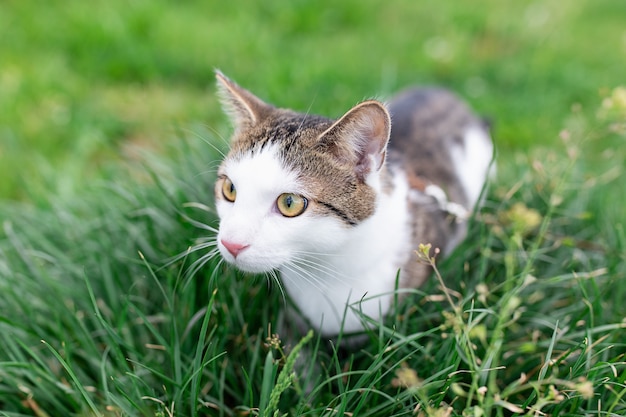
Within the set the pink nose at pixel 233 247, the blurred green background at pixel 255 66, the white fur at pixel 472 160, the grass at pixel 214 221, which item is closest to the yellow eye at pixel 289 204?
the pink nose at pixel 233 247

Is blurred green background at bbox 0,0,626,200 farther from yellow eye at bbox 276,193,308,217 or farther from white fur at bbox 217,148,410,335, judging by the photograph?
yellow eye at bbox 276,193,308,217

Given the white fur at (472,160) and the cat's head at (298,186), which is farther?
the white fur at (472,160)

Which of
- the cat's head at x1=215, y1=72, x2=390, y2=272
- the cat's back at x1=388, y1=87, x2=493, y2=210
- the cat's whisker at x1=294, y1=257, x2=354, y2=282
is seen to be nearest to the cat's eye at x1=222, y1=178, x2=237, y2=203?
the cat's head at x1=215, y1=72, x2=390, y2=272

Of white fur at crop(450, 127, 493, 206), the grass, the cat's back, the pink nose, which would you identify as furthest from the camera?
white fur at crop(450, 127, 493, 206)

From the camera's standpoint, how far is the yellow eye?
1.77 meters

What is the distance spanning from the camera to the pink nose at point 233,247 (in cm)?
169

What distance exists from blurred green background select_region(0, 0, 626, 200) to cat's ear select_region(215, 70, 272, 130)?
3.71 feet

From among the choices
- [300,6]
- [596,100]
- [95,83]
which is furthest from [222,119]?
[596,100]

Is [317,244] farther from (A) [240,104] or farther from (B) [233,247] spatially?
(A) [240,104]

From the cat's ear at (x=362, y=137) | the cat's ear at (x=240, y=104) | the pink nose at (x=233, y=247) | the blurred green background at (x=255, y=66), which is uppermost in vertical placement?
the blurred green background at (x=255, y=66)

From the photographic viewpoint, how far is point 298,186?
1.77m

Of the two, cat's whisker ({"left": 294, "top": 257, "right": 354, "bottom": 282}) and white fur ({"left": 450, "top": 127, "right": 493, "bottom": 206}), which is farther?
white fur ({"left": 450, "top": 127, "right": 493, "bottom": 206})

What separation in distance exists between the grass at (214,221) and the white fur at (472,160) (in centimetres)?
14

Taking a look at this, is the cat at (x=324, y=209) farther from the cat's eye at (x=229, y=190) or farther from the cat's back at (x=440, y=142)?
the cat's back at (x=440, y=142)
